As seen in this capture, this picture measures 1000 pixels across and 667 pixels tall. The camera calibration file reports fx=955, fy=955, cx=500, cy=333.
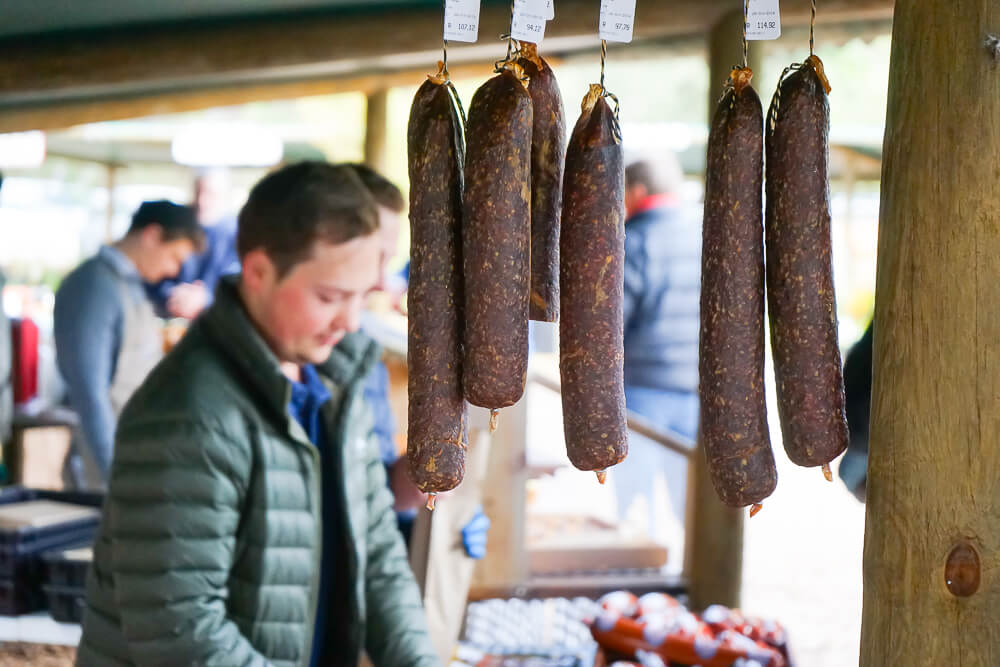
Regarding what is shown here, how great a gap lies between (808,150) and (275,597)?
1.66m

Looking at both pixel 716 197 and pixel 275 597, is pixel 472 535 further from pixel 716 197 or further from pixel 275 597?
pixel 716 197

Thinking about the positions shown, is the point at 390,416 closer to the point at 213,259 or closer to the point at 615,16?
the point at 615,16

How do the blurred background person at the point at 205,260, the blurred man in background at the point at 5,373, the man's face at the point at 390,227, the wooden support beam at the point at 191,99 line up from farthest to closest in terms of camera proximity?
the blurred background person at the point at 205,260
the blurred man in background at the point at 5,373
the wooden support beam at the point at 191,99
the man's face at the point at 390,227

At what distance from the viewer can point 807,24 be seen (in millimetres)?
4246

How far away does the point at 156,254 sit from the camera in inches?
206

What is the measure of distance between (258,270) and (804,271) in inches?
57.6

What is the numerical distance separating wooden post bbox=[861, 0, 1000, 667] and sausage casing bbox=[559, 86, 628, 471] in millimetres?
444

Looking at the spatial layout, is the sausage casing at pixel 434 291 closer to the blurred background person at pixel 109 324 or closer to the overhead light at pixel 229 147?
the blurred background person at pixel 109 324

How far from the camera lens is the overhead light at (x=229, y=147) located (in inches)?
Answer: 360

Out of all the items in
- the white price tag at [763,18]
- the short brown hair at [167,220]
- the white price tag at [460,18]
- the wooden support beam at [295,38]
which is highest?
the wooden support beam at [295,38]

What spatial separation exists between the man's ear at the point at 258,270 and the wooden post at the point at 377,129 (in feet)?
12.8

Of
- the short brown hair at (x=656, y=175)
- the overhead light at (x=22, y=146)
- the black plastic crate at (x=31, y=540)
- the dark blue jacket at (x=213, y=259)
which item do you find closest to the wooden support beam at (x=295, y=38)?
the short brown hair at (x=656, y=175)

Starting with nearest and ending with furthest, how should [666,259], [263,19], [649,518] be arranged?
[263,19]
[649,518]
[666,259]

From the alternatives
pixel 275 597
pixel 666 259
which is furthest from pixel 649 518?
pixel 275 597
